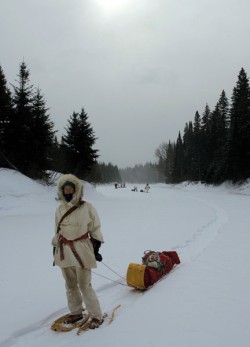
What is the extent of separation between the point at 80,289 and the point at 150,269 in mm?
1840

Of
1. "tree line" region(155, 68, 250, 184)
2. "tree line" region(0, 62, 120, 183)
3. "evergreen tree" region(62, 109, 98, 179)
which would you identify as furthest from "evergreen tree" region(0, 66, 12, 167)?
"tree line" region(155, 68, 250, 184)

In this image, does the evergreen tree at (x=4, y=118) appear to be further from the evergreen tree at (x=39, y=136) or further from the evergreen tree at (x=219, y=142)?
the evergreen tree at (x=219, y=142)

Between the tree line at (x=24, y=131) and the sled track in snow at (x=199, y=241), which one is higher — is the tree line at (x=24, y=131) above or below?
above

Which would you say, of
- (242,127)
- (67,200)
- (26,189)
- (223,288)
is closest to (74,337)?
(67,200)

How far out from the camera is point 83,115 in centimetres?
3028

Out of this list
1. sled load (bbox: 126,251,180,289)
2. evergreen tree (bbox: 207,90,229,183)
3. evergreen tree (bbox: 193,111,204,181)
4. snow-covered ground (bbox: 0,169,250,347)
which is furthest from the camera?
evergreen tree (bbox: 193,111,204,181)

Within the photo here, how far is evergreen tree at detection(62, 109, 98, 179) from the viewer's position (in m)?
30.2

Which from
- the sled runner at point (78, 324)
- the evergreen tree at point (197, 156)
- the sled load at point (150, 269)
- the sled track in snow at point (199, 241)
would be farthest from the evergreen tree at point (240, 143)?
the sled runner at point (78, 324)

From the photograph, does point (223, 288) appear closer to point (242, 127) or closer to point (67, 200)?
point (67, 200)

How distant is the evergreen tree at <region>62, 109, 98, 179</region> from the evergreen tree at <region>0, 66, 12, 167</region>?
8460mm

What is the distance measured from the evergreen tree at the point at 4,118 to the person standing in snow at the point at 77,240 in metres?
19.6

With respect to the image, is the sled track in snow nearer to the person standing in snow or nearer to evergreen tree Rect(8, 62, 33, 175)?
the person standing in snow

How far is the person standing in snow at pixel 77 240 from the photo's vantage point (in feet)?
12.7

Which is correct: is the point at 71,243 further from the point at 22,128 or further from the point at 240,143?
the point at 240,143
